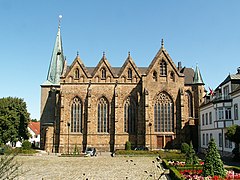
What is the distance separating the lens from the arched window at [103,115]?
4678 cm

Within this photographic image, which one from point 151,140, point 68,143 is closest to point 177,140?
point 151,140

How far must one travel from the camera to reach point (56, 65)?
5597 centimetres

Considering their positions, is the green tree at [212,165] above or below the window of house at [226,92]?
below

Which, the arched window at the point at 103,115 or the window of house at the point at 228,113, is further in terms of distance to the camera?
the arched window at the point at 103,115

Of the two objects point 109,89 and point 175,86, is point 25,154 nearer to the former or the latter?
point 109,89

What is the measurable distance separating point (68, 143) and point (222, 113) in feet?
83.2

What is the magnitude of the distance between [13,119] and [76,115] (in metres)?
12.4

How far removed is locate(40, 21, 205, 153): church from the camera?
1802 inches

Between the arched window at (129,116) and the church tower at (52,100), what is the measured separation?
11885mm

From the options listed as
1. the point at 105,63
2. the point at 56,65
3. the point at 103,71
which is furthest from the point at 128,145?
the point at 56,65

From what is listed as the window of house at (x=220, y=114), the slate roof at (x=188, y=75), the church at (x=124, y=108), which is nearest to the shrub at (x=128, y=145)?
the church at (x=124, y=108)

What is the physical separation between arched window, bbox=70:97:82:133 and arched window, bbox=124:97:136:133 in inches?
312

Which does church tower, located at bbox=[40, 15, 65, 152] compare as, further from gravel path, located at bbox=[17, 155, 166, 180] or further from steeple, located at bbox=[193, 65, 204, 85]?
steeple, located at bbox=[193, 65, 204, 85]

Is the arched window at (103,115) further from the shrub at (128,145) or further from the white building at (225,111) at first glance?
the white building at (225,111)
